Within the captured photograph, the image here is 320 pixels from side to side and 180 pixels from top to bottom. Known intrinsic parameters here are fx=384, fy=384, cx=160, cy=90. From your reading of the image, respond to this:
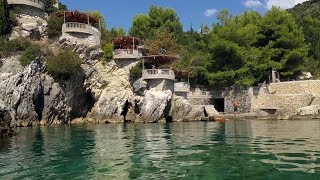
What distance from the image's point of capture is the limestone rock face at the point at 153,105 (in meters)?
37.2

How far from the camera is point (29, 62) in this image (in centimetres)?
3284

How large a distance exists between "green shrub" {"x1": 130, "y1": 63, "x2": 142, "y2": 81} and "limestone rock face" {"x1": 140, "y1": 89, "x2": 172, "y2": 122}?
102 inches

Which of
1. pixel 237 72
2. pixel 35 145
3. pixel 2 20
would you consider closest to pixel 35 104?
pixel 2 20

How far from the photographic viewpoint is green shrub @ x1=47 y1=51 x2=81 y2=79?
113 feet

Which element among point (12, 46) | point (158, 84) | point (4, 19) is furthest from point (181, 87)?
point (4, 19)

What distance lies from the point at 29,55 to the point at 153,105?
1234 centimetres

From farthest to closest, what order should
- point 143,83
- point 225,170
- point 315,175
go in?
1. point 143,83
2. point 225,170
3. point 315,175

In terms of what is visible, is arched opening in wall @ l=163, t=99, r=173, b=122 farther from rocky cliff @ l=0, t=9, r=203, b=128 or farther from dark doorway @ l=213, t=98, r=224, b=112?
dark doorway @ l=213, t=98, r=224, b=112

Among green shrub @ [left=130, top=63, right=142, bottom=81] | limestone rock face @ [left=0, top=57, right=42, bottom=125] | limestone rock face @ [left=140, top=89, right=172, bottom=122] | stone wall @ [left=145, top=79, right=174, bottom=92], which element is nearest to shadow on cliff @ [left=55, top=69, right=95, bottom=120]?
limestone rock face @ [left=0, top=57, right=42, bottom=125]

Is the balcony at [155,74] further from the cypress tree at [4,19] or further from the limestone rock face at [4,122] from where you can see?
the limestone rock face at [4,122]

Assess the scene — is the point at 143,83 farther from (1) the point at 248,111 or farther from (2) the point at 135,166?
(2) the point at 135,166

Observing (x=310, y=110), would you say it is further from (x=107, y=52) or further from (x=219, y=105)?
(x=107, y=52)

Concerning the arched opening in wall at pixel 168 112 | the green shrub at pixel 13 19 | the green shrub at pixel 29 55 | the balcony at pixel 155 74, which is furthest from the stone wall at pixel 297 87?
the green shrub at pixel 13 19

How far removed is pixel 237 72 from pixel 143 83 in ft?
41.2
